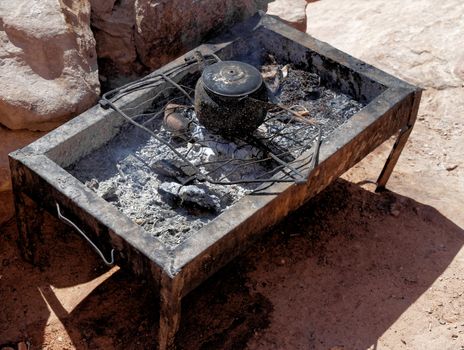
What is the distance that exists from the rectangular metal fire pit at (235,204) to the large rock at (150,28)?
234 millimetres

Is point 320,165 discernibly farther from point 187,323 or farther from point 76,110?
point 76,110

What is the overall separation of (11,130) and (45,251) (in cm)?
102

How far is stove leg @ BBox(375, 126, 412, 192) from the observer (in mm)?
6598

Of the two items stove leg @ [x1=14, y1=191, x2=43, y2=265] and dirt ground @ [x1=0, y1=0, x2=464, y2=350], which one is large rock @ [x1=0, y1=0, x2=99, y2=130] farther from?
dirt ground @ [x1=0, y1=0, x2=464, y2=350]

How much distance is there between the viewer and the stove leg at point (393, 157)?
6598mm

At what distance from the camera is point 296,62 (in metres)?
6.99

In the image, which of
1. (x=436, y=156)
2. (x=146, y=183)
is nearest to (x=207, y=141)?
(x=146, y=183)

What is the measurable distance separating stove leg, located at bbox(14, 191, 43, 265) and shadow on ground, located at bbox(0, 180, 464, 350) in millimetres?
Answer: 94

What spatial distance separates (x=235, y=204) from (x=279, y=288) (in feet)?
3.52

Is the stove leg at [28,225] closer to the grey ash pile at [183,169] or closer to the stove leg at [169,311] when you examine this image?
the grey ash pile at [183,169]

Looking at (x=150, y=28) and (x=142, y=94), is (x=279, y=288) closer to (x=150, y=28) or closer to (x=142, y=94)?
(x=142, y=94)

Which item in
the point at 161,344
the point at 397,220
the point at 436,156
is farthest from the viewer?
the point at 436,156

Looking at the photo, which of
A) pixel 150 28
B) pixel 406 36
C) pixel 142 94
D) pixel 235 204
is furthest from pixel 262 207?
pixel 406 36

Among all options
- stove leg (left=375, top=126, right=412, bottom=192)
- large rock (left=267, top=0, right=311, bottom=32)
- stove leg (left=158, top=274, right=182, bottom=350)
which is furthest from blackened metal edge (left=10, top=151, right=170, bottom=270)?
large rock (left=267, top=0, right=311, bottom=32)
